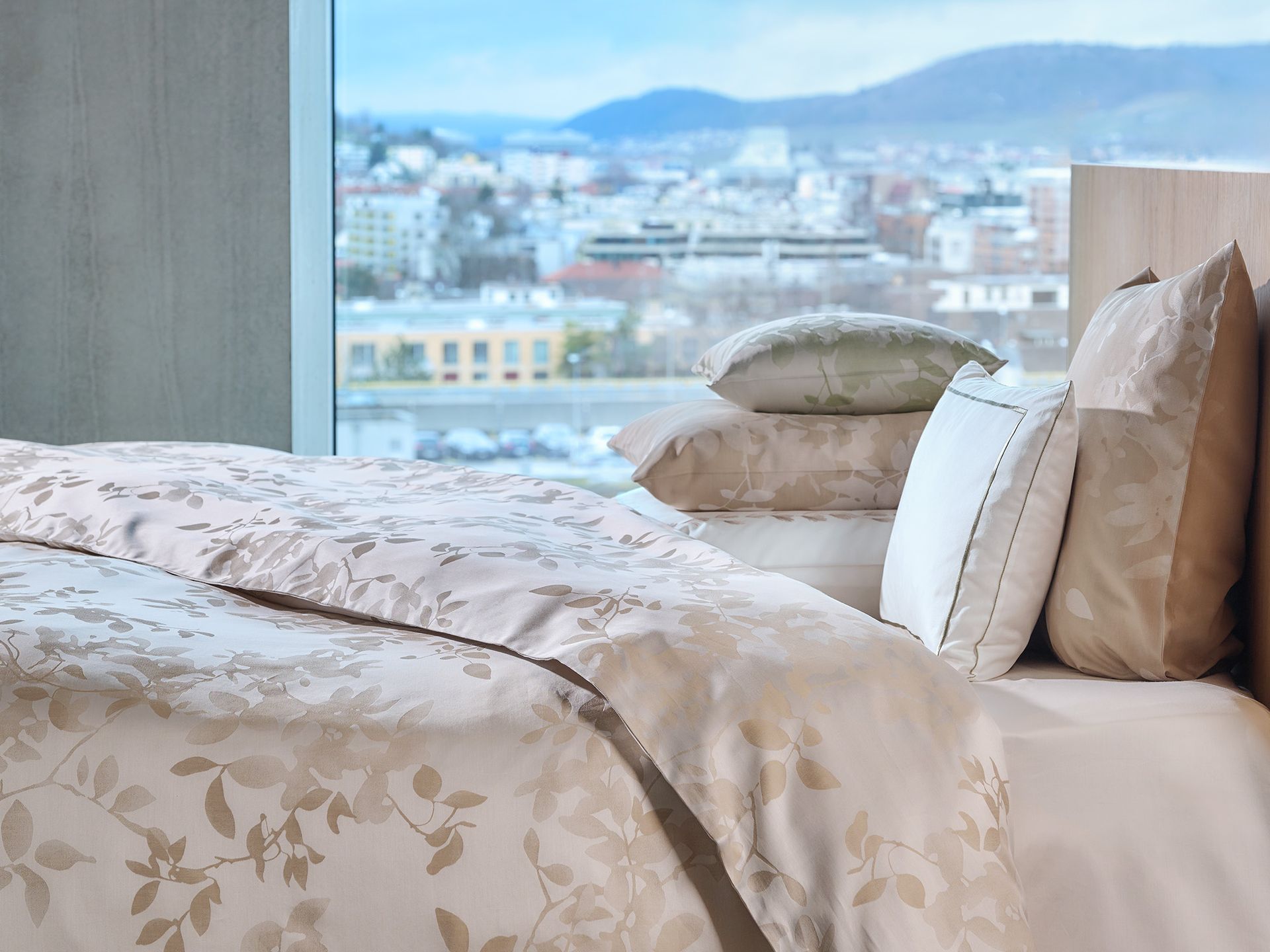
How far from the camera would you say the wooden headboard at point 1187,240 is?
1259mm

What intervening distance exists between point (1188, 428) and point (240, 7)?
2.86m

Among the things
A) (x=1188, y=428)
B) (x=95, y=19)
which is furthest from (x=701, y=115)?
(x=1188, y=428)

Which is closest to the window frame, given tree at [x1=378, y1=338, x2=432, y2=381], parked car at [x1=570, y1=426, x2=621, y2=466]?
tree at [x1=378, y1=338, x2=432, y2=381]

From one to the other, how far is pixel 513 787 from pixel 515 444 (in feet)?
9.13

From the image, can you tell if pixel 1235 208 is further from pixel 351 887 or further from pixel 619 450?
pixel 351 887

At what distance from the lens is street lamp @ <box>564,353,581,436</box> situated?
3674mm

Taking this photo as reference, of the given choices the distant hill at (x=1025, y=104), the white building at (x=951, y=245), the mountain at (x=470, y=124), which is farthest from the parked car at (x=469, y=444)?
the white building at (x=951, y=245)

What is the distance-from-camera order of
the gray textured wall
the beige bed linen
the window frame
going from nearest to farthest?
the beige bed linen < the gray textured wall < the window frame

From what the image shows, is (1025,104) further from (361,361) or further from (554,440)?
(361,361)

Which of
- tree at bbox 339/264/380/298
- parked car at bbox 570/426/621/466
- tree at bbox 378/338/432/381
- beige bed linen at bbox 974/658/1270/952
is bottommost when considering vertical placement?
beige bed linen at bbox 974/658/1270/952

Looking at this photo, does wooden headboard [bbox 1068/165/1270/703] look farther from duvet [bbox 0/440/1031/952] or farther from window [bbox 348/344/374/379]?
window [bbox 348/344/374/379]

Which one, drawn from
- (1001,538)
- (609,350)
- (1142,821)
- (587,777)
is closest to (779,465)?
(1001,538)

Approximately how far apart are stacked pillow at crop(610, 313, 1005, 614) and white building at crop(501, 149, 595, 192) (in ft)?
5.71

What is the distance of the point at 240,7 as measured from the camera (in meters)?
3.24
